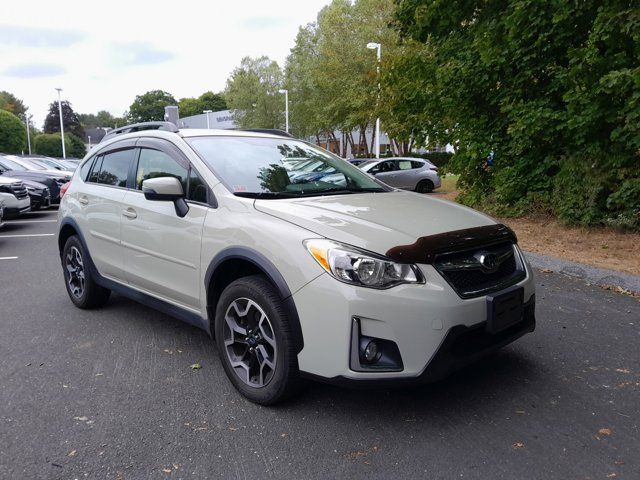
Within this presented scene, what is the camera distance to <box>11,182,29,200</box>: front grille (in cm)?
1196

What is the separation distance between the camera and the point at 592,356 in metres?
3.83

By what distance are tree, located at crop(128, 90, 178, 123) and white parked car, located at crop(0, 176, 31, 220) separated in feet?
347

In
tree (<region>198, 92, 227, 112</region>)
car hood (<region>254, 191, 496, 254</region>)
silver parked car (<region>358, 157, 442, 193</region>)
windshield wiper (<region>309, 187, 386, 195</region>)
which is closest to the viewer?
car hood (<region>254, 191, 496, 254</region>)

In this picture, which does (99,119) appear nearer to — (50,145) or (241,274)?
(50,145)

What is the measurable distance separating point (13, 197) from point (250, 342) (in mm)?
10821

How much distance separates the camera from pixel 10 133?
44.0m

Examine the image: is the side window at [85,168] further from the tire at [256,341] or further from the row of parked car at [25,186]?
the row of parked car at [25,186]

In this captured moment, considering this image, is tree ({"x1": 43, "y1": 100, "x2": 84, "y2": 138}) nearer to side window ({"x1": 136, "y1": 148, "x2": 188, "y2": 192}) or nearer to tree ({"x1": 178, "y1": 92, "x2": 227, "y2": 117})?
tree ({"x1": 178, "y1": 92, "x2": 227, "y2": 117})

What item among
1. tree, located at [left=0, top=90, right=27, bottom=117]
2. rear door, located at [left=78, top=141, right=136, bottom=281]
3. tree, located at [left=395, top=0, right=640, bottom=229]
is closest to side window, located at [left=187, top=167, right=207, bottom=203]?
rear door, located at [left=78, top=141, right=136, bottom=281]

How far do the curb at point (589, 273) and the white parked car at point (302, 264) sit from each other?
304 centimetres

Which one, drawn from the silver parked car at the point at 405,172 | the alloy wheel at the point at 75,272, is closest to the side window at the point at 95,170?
the alloy wheel at the point at 75,272

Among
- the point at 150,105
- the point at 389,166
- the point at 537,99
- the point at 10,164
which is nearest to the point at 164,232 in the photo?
the point at 537,99

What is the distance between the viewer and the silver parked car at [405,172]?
18719 mm

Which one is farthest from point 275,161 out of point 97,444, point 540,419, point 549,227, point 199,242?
point 549,227
